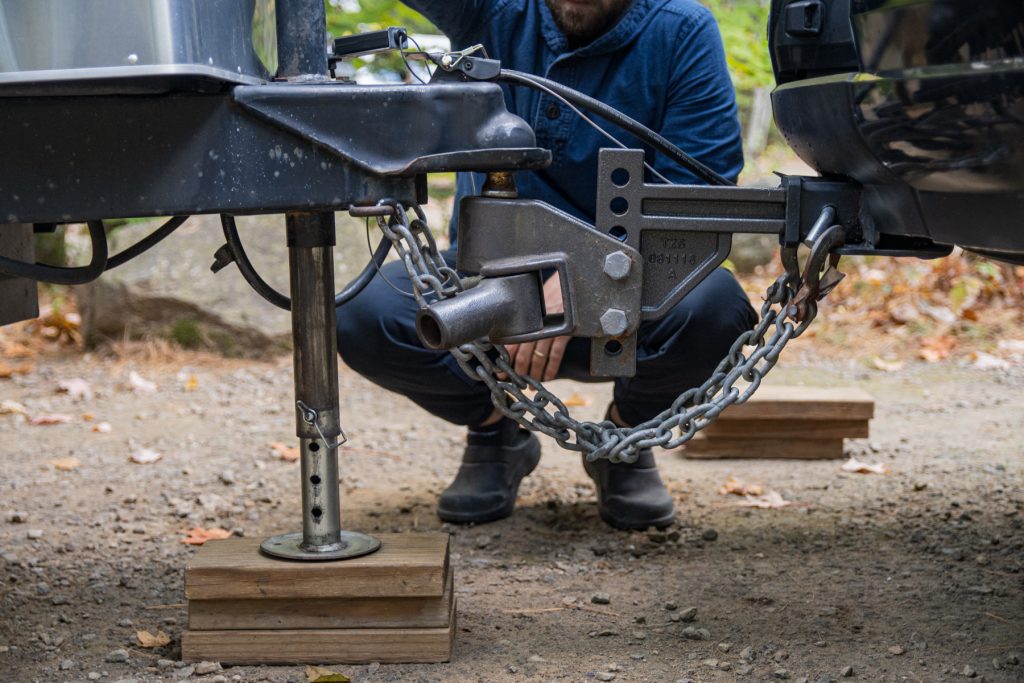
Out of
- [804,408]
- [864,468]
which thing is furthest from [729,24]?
[864,468]

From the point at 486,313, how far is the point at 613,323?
0.24 meters

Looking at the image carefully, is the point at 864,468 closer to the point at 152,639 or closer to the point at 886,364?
the point at 886,364

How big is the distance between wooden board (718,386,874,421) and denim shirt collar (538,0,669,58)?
1.32 metres

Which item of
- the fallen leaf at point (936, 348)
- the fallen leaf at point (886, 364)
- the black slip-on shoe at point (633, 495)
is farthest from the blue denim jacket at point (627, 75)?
the fallen leaf at point (936, 348)

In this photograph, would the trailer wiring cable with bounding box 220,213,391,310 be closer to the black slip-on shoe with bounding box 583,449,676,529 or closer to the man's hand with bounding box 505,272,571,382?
the man's hand with bounding box 505,272,571,382

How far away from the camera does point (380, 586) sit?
206 centimetres

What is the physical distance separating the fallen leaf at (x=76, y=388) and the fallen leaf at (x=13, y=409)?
23 cm

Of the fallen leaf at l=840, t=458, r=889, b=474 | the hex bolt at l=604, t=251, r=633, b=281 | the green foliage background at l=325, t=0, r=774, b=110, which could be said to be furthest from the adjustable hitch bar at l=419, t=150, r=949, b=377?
the green foliage background at l=325, t=0, r=774, b=110

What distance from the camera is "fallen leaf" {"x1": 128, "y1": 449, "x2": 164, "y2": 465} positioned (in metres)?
3.71

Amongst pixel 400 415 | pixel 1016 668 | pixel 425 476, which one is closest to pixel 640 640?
pixel 1016 668

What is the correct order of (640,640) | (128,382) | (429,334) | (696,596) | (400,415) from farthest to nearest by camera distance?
1. (128,382)
2. (400,415)
3. (696,596)
4. (640,640)
5. (429,334)

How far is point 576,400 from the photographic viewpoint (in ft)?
14.6

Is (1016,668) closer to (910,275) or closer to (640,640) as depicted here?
(640,640)

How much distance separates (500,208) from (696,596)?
1.03m
